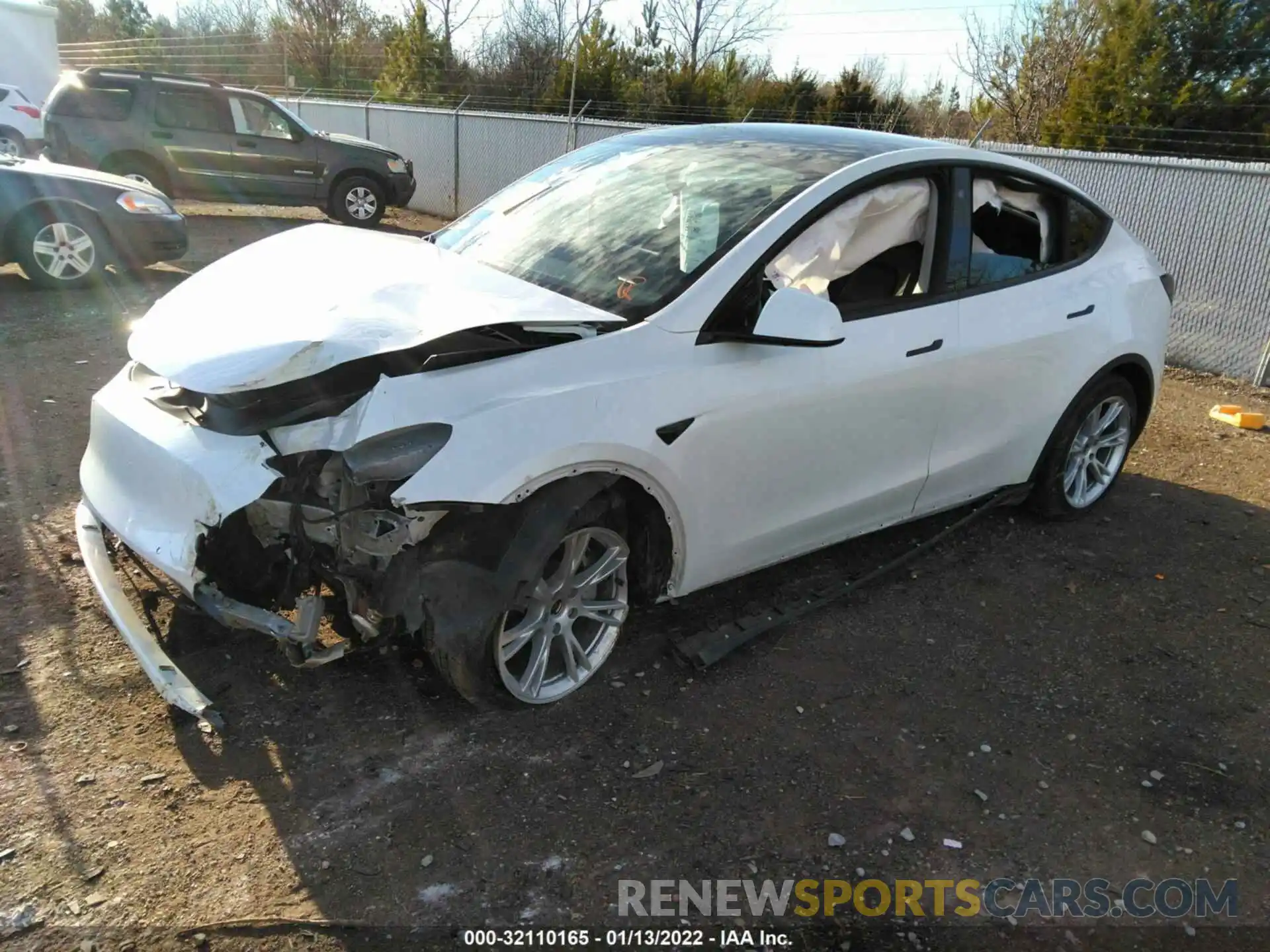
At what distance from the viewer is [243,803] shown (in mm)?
2645

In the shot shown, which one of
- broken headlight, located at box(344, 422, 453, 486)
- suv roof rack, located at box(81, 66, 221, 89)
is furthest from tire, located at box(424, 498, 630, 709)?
suv roof rack, located at box(81, 66, 221, 89)

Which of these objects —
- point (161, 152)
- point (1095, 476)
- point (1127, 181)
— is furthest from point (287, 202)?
point (1095, 476)

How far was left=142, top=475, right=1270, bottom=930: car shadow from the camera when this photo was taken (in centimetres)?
254

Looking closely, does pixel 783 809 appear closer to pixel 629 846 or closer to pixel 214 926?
pixel 629 846

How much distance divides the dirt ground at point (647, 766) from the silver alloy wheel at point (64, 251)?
456cm

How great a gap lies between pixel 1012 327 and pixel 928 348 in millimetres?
575

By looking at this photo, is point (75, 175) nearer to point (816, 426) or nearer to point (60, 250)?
point (60, 250)

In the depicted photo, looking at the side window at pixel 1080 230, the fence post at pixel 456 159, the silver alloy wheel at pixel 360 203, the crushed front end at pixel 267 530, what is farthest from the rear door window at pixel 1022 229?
the fence post at pixel 456 159

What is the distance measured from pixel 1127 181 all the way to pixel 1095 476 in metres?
4.97

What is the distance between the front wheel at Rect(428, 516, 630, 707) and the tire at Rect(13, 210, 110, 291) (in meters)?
6.99

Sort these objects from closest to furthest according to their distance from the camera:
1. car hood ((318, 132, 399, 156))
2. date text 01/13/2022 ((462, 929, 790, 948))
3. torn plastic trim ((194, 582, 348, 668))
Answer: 1. date text 01/13/2022 ((462, 929, 790, 948))
2. torn plastic trim ((194, 582, 348, 668))
3. car hood ((318, 132, 399, 156))

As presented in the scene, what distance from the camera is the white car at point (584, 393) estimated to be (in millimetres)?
2707

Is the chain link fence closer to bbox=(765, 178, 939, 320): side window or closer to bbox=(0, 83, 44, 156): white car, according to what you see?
bbox=(765, 178, 939, 320): side window

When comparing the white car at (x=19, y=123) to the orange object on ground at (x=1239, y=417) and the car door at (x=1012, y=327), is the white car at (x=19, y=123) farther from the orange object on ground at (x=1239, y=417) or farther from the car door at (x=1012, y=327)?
the orange object on ground at (x=1239, y=417)
